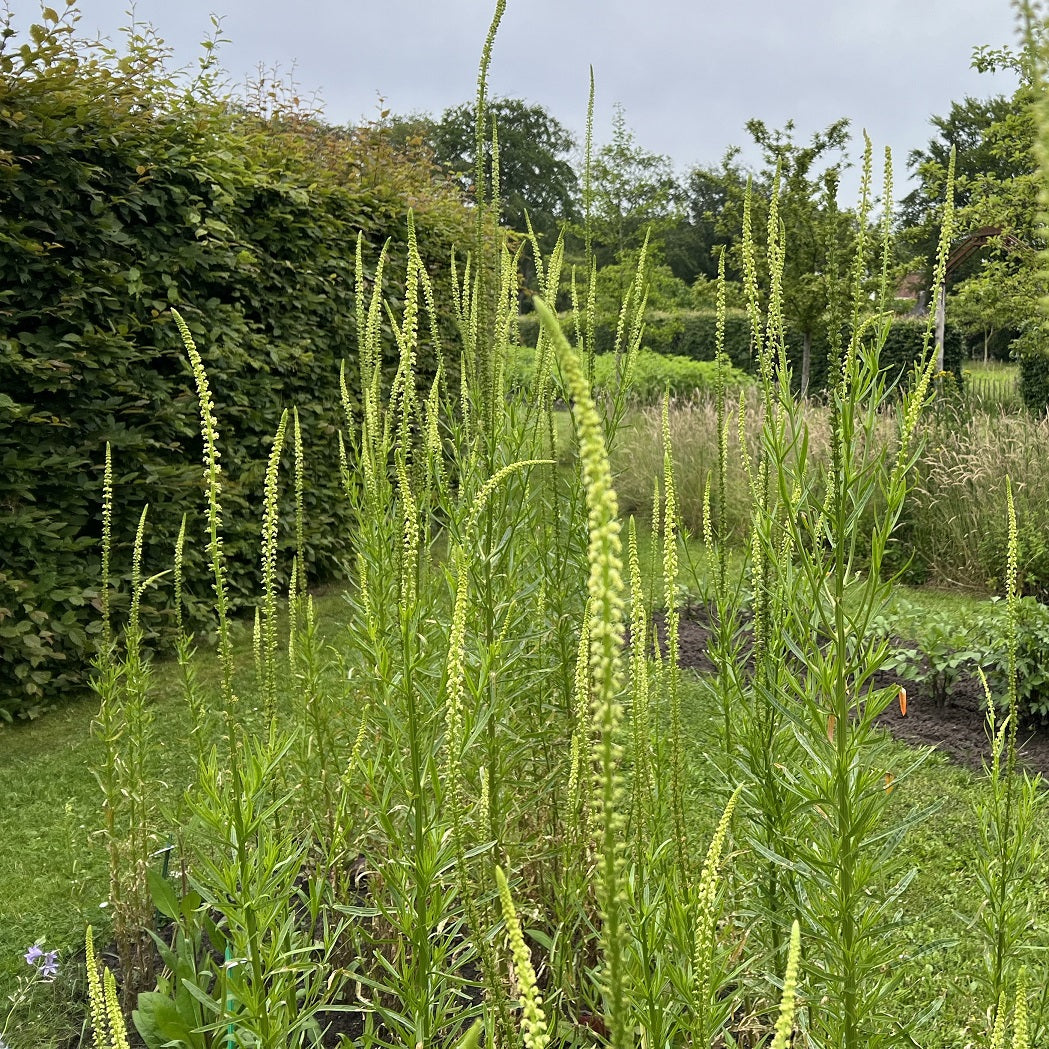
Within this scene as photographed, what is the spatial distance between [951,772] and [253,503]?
5091 millimetres

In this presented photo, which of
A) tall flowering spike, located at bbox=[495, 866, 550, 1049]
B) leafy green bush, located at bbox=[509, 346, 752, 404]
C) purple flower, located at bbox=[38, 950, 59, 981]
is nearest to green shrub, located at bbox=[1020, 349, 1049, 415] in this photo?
leafy green bush, located at bbox=[509, 346, 752, 404]

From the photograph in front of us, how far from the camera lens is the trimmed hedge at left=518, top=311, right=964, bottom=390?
19250 millimetres

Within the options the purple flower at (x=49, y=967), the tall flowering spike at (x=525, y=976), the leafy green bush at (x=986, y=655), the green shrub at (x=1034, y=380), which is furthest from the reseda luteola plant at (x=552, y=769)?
the green shrub at (x=1034, y=380)

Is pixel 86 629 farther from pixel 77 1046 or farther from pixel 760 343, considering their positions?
pixel 760 343

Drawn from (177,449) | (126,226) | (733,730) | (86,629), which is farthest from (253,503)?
(733,730)

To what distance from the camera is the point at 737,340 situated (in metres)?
22.8

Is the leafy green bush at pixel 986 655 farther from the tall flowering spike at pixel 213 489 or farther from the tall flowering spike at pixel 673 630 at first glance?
the tall flowering spike at pixel 213 489

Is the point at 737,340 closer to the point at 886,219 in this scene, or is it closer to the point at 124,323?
the point at 124,323

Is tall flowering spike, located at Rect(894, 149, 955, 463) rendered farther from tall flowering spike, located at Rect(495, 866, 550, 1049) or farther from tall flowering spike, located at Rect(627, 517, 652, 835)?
tall flowering spike, located at Rect(495, 866, 550, 1049)

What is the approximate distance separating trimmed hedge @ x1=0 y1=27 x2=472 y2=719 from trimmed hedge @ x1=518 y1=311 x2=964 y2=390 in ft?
34.0

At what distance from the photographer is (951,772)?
4.48 metres

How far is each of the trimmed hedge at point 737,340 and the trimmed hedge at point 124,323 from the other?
10.3 metres

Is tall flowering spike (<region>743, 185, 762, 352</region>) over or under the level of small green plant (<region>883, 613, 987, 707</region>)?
over

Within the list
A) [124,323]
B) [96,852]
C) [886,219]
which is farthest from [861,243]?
[124,323]
